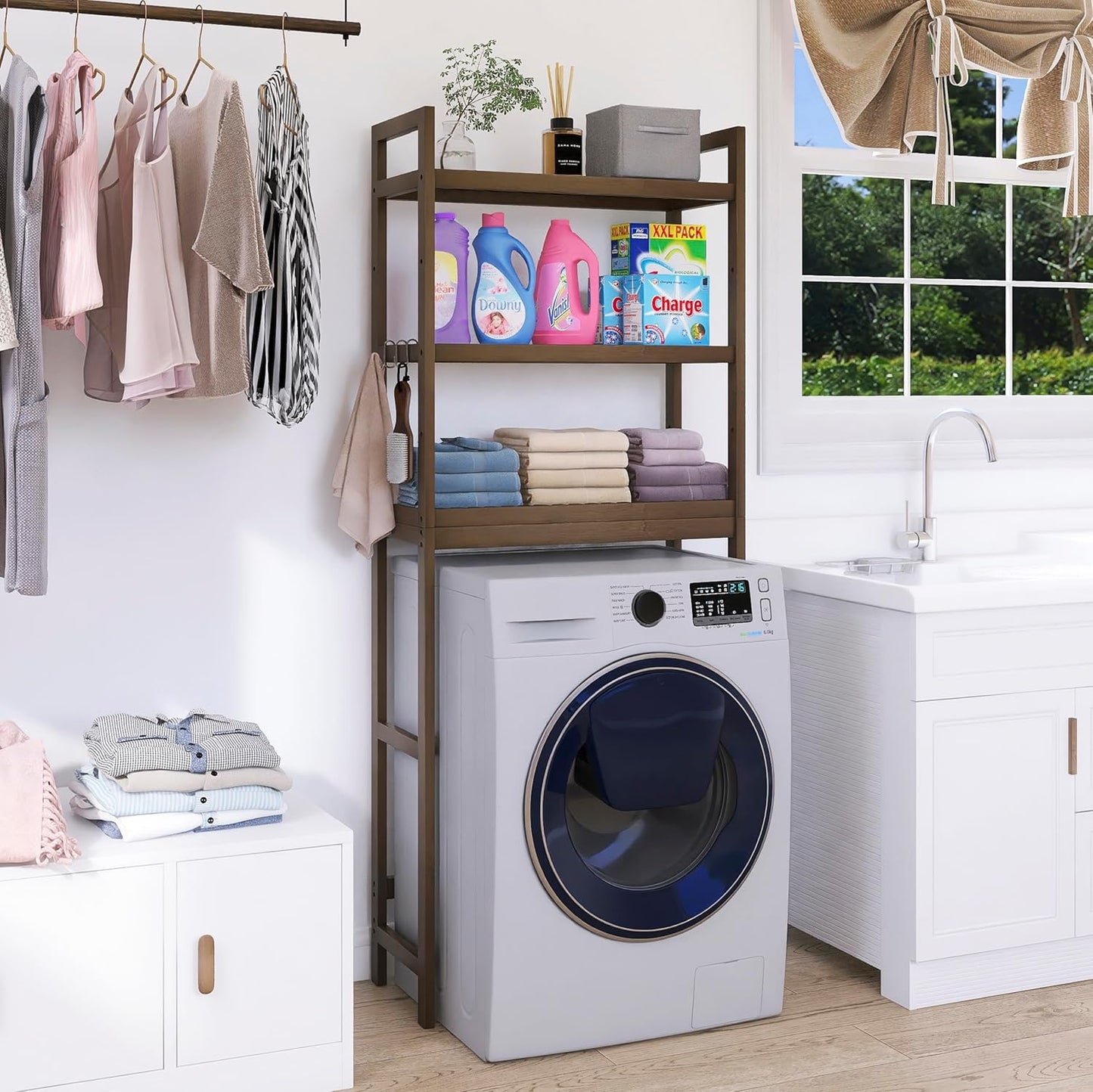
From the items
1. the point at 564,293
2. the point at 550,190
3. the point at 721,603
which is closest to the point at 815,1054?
the point at 721,603

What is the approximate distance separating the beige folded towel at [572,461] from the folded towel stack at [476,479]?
0.03 metres

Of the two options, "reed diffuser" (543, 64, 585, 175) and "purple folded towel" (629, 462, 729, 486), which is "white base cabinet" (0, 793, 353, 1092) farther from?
"reed diffuser" (543, 64, 585, 175)

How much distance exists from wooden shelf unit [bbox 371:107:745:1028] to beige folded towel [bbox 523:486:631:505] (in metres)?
0.02

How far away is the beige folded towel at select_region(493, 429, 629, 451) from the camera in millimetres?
2814

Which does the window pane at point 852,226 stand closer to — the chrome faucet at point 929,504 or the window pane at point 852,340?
the window pane at point 852,340

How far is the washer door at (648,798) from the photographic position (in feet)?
8.58

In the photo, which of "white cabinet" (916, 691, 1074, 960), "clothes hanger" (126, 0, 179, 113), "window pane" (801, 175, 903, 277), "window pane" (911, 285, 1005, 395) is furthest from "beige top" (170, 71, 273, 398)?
"window pane" (911, 285, 1005, 395)

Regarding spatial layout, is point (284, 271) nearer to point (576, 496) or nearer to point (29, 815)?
point (576, 496)

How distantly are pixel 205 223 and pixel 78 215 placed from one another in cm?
20

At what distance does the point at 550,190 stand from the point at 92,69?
86 centimetres

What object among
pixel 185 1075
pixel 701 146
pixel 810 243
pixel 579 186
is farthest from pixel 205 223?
pixel 810 243

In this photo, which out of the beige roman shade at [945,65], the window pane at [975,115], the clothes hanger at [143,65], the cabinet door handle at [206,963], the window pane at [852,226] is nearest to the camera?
the cabinet door handle at [206,963]

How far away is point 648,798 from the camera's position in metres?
2.67

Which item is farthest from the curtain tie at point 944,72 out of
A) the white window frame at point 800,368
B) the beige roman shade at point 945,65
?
the white window frame at point 800,368
